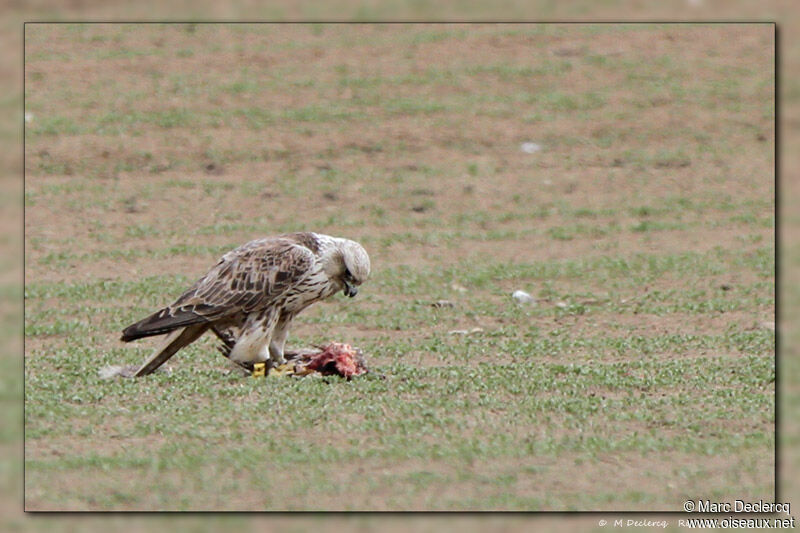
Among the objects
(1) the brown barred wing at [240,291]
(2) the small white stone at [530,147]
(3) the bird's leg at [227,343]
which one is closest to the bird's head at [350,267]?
(1) the brown barred wing at [240,291]

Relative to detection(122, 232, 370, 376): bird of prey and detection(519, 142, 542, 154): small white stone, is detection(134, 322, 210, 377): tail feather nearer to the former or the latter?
detection(122, 232, 370, 376): bird of prey

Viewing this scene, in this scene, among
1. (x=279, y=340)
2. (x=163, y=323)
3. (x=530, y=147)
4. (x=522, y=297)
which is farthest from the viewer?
(x=530, y=147)

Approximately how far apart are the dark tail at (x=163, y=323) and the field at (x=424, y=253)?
0.35 m

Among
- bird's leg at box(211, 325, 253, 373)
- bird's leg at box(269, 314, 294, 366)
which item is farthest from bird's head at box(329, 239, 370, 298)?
bird's leg at box(211, 325, 253, 373)

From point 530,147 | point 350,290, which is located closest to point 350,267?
point 350,290

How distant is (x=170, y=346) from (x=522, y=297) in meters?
4.09

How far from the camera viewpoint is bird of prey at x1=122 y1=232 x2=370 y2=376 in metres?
9.43

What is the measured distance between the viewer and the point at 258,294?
31.1 feet

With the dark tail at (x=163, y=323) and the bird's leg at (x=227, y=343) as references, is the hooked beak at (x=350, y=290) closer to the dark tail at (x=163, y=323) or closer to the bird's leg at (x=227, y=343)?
the bird's leg at (x=227, y=343)

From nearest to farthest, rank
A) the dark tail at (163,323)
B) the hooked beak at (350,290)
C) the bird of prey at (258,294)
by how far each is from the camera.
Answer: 1. the dark tail at (163,323)
2. the bird of prey at (258,294)
3. the hooked beak at (350,290)

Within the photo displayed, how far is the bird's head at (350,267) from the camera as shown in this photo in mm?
9422

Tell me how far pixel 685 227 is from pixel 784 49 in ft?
21.1

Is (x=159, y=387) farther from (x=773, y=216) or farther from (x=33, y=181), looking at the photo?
(x=773, y=216)

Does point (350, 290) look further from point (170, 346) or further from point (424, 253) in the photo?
point (424, 253)
